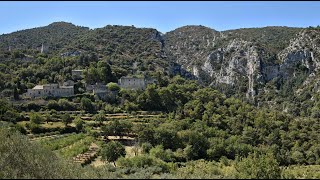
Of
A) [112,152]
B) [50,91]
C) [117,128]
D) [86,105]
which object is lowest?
[112,152]

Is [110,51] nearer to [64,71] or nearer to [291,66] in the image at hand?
[64,71]

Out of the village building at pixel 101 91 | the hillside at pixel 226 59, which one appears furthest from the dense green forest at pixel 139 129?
the hillside at pixel 226 59

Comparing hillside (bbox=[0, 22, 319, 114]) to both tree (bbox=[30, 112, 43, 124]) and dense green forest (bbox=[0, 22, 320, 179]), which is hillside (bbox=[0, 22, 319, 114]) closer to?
dense green forest (bbox=[0, 22, 320, 179])

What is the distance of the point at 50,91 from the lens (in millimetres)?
98000

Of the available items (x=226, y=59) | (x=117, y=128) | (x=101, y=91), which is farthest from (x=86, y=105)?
(x=226, y=59)

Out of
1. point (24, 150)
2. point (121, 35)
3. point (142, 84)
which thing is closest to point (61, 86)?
point (142, 84)

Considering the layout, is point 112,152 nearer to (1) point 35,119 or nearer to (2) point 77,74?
(1) point 35,119

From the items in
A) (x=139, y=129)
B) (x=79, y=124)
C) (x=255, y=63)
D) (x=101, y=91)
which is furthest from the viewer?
(x=255, y=63)

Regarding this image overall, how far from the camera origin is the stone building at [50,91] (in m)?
96.4

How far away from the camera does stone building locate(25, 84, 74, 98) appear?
9639cm

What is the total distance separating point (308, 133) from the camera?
296 feet

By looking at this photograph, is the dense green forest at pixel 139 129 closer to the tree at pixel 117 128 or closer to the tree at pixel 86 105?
the tree at pixel 117 128

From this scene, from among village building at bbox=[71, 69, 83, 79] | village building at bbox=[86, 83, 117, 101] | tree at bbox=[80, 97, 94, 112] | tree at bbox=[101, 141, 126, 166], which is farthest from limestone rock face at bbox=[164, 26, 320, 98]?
tree at bbox=[101, 141, 126, 166]

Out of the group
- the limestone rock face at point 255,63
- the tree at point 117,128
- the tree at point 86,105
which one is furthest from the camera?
the limestone rock face at point 255,63
